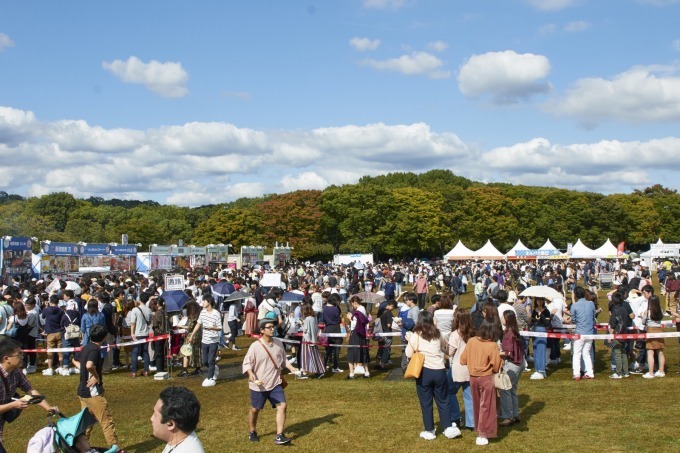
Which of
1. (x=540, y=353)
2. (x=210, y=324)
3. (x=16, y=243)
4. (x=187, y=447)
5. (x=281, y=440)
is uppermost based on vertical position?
(x=16, y=243)

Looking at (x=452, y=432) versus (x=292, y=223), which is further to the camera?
(x=292, y=223)

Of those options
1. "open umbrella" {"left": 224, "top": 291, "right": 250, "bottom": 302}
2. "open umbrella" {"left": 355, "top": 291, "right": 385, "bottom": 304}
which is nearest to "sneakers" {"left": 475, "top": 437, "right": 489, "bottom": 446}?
"open umbrella" {"left": 355, "top": 291, "right": 385, "bottom": 304}

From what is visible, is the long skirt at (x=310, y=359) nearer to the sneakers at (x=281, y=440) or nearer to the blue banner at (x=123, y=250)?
the sneakers at (x=281, y=440)

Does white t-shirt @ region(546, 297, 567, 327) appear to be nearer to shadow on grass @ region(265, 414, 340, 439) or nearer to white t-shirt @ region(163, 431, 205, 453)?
shadow on grass @ region(265, 414, 340, 439)

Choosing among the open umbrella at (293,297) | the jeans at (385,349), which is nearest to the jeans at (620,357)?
the jeans at (385,349)

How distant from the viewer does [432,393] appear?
8.12 meters

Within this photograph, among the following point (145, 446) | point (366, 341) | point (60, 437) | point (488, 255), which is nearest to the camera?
point (60, 437)

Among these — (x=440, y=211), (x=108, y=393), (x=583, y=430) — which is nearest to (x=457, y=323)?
(x=583, y=430)

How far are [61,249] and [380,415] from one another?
89.4 feet

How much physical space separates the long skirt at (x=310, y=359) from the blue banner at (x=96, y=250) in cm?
2541

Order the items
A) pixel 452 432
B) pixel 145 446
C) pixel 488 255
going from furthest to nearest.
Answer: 1. pixel 488 255
2. pixel 145 446
3. pixel 452 432

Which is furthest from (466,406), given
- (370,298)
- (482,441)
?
(370,298)

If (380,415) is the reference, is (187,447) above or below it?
above

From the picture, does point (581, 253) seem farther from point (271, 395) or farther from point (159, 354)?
point (271, 395)
